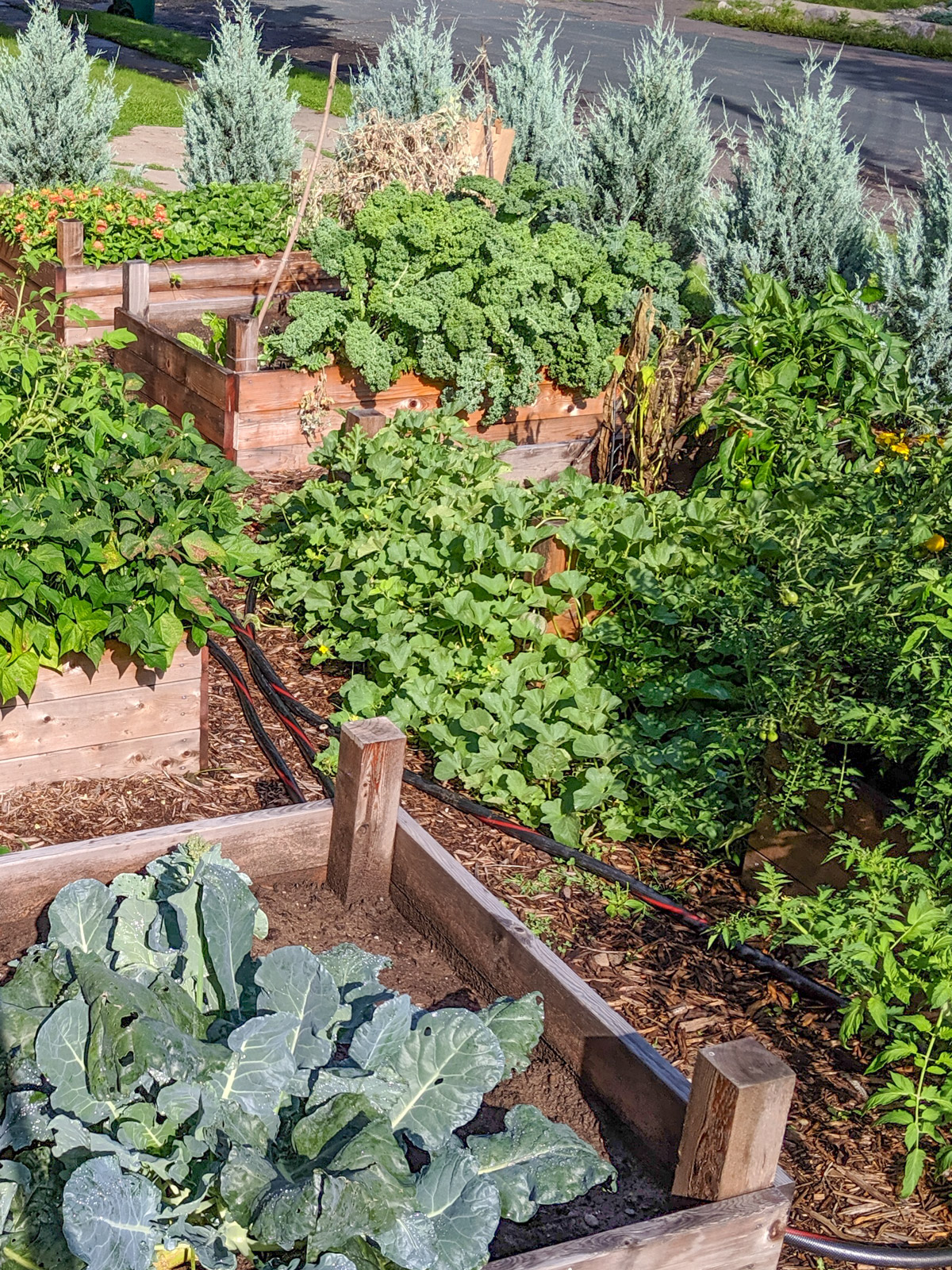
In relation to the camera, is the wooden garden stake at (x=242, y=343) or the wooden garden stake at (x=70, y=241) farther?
the wooden garden stake at (x=70, y=241)

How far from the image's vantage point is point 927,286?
18.5 feet

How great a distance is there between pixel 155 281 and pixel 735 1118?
6421 mm

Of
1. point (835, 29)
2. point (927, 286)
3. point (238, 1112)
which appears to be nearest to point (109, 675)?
point (238, 1112)

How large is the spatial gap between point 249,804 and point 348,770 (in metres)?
1.03

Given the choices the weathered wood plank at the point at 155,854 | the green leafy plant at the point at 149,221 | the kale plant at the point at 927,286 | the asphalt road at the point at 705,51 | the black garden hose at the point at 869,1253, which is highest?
the asphalt road at the point at 705,51

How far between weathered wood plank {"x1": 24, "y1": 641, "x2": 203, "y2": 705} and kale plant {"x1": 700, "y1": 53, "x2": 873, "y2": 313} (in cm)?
423

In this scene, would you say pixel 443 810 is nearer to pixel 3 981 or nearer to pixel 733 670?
pixel 733 670

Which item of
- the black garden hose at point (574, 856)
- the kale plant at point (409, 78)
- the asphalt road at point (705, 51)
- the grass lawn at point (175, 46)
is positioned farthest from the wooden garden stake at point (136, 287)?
the grass lawn at point (175, 46)

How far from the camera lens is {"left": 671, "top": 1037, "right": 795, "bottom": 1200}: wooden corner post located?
175 cm

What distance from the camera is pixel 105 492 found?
10.3 feet

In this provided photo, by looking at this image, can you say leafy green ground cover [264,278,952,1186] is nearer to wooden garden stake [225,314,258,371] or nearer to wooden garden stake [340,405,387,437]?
wooden garden stake [340,405,387,437]

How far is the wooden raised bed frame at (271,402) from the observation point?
18.0 ft

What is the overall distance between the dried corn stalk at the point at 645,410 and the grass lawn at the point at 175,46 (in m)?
11.5

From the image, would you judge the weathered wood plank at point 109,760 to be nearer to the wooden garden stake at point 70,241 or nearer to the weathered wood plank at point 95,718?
the weathered wood plank at point 95,718
